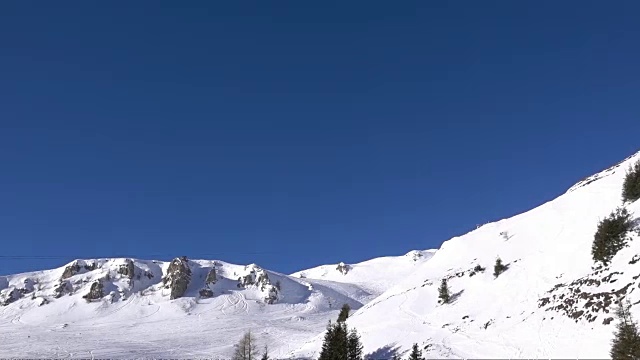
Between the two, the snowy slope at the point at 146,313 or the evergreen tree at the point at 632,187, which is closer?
the evergreen tree at the point at 632,187

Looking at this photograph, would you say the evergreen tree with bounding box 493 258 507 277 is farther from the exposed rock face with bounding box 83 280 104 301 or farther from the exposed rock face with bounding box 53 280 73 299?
the exposed rock face with bounding box 53 280 73 299

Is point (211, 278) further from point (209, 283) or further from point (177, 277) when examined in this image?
point (177, 277)

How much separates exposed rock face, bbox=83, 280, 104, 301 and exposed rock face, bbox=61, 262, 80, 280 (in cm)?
2038

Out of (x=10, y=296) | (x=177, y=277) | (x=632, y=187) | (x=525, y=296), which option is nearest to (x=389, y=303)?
(x=525, y=296)

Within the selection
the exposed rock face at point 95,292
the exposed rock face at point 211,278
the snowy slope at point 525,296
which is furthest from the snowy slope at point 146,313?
the snowy slope at point 525,296

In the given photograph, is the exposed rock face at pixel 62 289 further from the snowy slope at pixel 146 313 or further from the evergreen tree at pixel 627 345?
the evergreen tree at pixel 627 345

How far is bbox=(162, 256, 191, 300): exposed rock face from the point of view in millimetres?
172875

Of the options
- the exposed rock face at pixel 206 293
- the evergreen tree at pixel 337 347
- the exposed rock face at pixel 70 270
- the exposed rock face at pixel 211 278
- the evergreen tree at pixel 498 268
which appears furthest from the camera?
the exposed rock face at pixel 211 278

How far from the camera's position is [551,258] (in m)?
55.8

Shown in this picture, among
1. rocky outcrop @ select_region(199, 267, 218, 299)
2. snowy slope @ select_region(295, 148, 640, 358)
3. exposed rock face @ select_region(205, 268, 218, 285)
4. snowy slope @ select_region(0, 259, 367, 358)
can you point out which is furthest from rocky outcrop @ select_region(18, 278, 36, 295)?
snowy slope @ select_region(295, 148, 640, 358)

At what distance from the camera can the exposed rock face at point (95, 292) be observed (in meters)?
167

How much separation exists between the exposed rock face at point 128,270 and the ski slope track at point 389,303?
0.46 metres

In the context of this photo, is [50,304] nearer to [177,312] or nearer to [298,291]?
[177,312]

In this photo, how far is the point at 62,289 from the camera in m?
173
